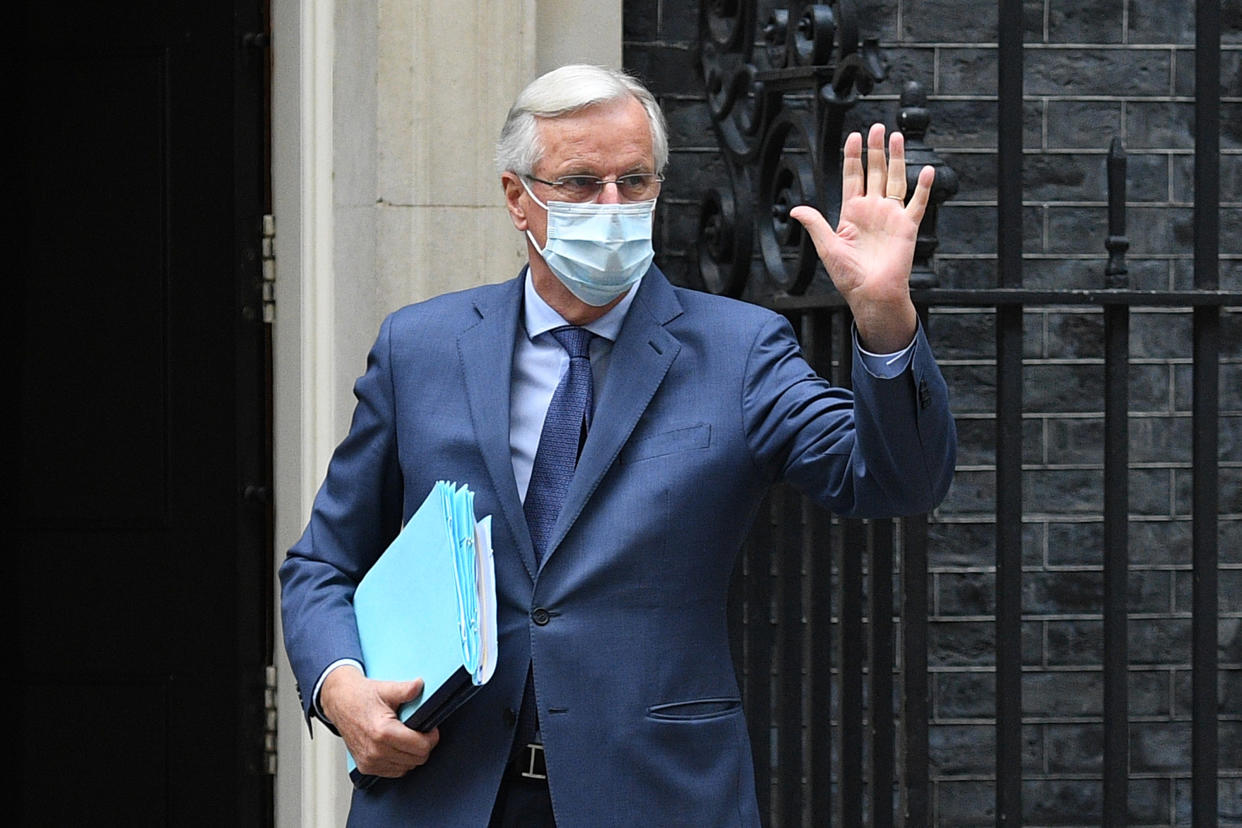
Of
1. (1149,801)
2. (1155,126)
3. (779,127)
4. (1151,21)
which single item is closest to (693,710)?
(779,127)

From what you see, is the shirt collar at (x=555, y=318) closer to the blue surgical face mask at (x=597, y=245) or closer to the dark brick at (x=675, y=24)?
the blue surgical face mask at (x=597, y=245)

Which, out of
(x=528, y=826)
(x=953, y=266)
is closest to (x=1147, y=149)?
(x=953, y=266)

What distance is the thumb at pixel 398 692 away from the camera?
220cm

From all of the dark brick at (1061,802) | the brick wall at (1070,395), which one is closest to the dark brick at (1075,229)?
the brick wall at (1070,395)

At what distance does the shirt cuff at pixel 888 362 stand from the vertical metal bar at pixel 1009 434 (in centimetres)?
118

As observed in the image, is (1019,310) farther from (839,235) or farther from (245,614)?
(245,614)

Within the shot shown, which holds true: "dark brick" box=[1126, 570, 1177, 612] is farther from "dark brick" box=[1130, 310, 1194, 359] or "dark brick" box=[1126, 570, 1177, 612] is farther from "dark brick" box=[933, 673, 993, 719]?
"dark brick" box=[1130, 310, 1194, 359]

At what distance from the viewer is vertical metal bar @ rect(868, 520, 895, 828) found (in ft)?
11.0

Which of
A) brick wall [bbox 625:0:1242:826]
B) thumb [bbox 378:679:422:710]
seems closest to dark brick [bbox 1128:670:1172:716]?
brick wall [bbox 625:0:1242:826]

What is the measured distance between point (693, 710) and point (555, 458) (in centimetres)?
37

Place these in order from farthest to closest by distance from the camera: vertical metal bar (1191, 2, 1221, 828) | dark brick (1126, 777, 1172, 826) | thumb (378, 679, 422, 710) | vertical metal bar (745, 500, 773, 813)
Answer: dark brick (1126, 777, 1172, 826) → vertical metal bar (745, 500, 773, 813) → vertical metal bar (1191, 2, 1221, 828) → thumb (378, 679, 422, 710)

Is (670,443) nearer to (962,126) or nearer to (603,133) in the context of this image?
(603,133)

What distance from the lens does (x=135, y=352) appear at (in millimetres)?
4895

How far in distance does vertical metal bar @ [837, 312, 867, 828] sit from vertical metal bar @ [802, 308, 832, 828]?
0.11 meters
